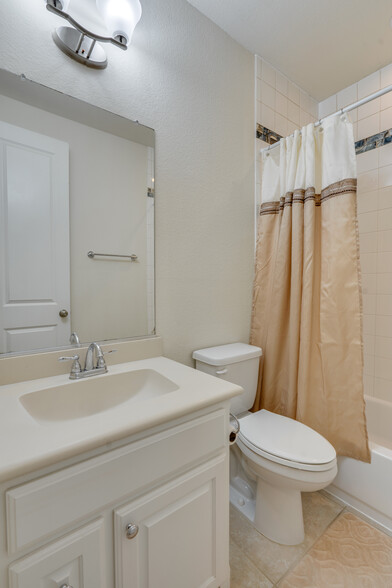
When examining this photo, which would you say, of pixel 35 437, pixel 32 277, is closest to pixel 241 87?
pixel 32 277

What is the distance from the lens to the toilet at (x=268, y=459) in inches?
42.3

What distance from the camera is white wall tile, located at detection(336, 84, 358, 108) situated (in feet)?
6.23

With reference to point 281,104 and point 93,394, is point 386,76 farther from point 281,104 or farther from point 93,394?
point 93,394

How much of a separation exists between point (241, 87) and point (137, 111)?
78 centimetres

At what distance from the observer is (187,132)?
138cm

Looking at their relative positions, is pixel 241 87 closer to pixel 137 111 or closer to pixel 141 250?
pixel 137 111

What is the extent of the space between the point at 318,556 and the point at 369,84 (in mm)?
2684

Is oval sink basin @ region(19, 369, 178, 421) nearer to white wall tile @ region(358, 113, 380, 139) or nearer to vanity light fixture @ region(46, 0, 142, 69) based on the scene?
vanity light fixture @ region(46, 0, 142, 69)

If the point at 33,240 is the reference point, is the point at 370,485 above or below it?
below

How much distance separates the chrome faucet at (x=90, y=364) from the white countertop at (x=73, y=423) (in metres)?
0.04

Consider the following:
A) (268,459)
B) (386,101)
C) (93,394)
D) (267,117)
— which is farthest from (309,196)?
(93,394)

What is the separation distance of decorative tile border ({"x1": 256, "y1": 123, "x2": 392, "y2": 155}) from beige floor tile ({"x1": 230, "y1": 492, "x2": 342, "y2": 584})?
210cm

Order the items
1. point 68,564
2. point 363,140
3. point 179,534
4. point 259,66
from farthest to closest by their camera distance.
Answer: point 363,140
point 259,66
point 179,534
point 68,564

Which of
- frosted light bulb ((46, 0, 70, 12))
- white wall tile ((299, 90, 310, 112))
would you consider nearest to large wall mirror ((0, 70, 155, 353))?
frosted light bulb ((46, 0, 70, 12))
